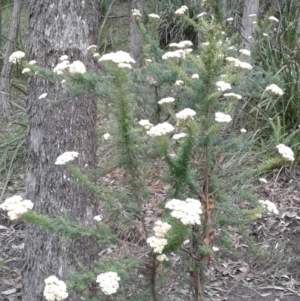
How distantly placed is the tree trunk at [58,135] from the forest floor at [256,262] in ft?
2.77

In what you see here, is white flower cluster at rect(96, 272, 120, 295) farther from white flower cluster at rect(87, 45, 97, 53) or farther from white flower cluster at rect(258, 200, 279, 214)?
white flower cluster at rect(87, 45, 97, 53)

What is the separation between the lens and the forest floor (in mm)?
4273

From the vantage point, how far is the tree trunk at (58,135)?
146 inches

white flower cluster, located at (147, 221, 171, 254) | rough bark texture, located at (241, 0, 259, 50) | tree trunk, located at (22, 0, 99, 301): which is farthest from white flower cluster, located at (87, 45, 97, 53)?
rough bark texture, located at (241, 0, 259, 50)

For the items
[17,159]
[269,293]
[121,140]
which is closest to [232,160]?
[269,293]

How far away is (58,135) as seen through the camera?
3.73 meters

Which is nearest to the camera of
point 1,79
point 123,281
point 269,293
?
point 123,281

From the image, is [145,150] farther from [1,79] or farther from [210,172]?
[1,79]

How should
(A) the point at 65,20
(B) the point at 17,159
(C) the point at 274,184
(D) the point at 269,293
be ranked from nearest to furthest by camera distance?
(A) the point at 65,20, (D) the point at 269,293, (C) the point at 274,184, (B) the point at 17,159

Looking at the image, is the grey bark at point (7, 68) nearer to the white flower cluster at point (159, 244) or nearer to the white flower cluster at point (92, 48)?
the white flower cluster at point (92, 48)

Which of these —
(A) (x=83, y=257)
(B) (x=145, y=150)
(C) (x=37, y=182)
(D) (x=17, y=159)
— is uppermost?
(B) (x=145, y=150)

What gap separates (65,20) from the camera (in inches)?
146

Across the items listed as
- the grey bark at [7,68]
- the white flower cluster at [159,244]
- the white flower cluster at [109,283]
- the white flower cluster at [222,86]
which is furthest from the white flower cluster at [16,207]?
the grey bark at [7,68]

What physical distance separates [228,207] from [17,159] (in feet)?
12.8
